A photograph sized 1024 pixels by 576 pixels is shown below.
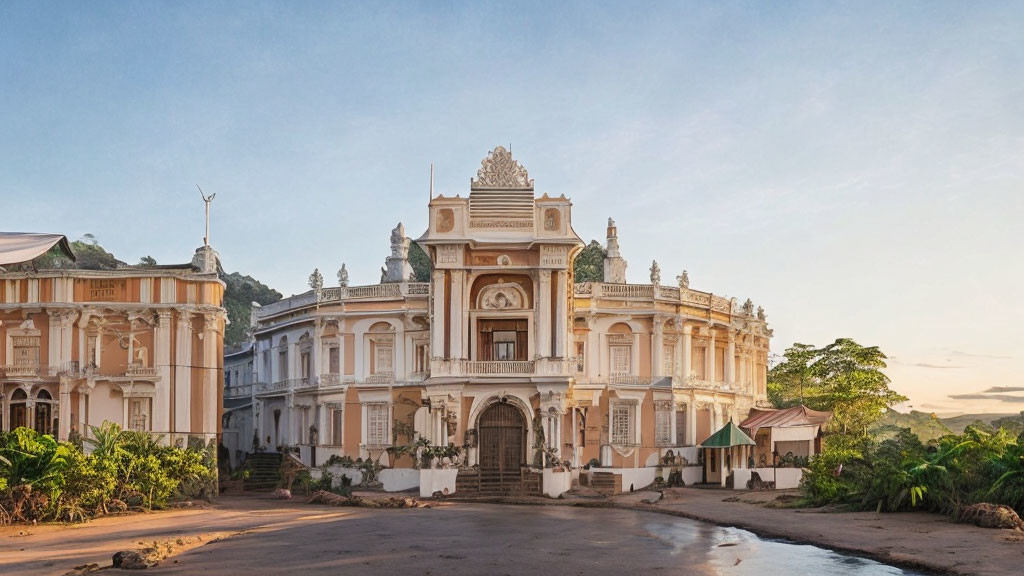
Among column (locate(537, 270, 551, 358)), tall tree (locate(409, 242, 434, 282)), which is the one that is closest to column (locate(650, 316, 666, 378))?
column (locate(537, 270, 551, 358))

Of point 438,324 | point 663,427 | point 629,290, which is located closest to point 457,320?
point 438,324

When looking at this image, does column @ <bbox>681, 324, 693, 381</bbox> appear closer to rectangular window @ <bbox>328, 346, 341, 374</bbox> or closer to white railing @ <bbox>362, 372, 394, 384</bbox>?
white railing @ <bbox>362, 372, 394, 384</bbox>

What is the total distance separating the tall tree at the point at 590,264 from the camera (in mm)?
60938

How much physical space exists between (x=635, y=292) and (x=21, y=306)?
78.6ft

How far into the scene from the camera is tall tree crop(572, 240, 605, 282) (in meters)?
60.9

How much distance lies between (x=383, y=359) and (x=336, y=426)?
11.7 ft

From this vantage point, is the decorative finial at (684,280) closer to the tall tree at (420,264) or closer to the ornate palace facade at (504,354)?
the ornate palace facade at (504,354)

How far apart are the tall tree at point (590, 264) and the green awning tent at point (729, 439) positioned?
18.2 metres

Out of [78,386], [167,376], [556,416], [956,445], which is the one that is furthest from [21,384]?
[956,445]

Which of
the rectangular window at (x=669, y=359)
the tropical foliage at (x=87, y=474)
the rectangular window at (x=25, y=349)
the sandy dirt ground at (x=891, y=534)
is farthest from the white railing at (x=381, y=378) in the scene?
the sandy dirt ground at (x=891, y=534)

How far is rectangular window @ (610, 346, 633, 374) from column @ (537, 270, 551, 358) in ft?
21.1

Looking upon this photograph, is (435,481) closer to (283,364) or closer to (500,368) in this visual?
(500,368)

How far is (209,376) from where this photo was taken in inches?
1512

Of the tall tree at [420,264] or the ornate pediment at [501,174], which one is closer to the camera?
the ornate pediment at [501,174]
